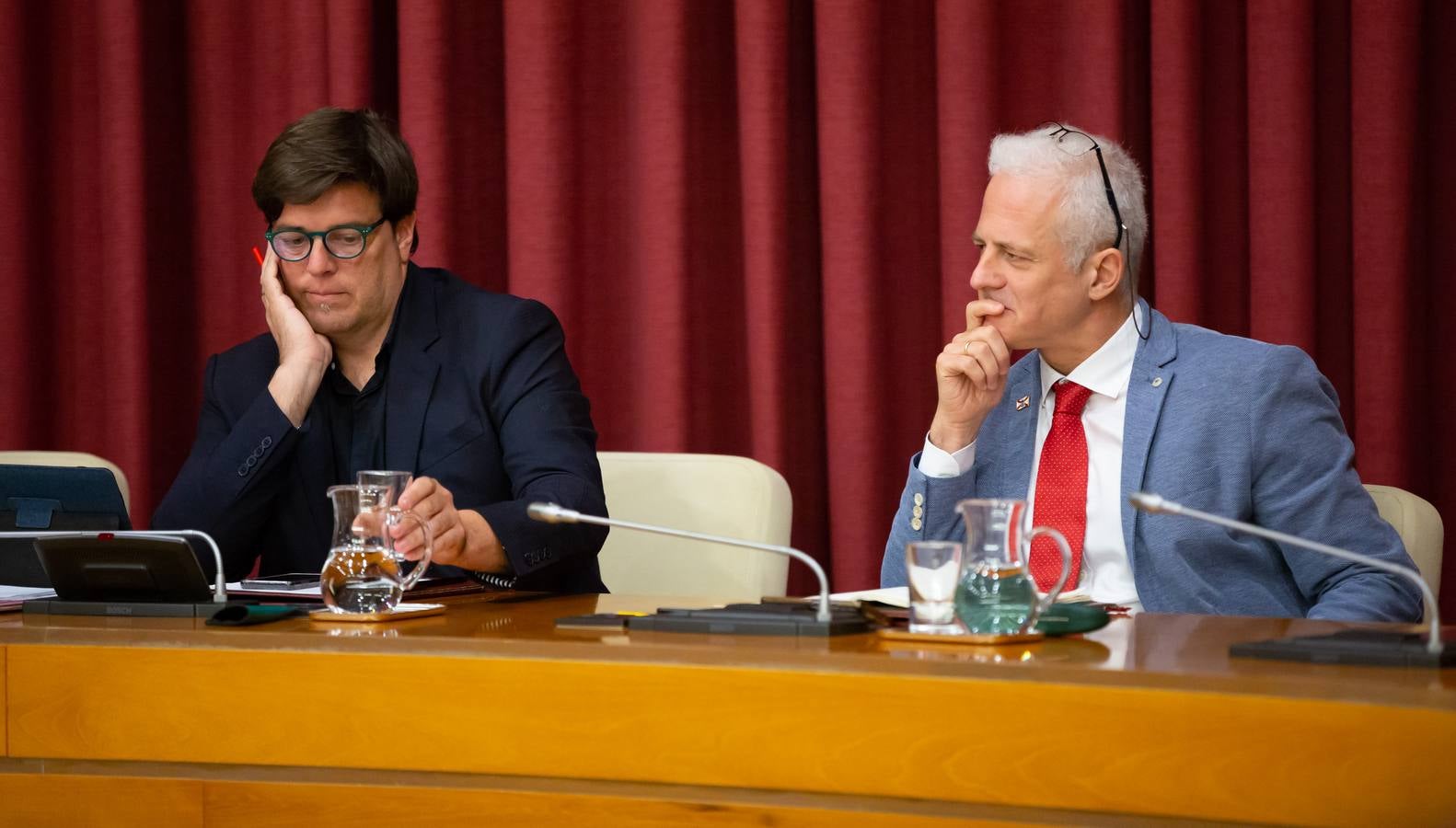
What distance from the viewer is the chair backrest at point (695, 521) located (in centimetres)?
246

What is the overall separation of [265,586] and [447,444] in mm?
486

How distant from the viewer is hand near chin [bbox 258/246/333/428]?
7.61ft

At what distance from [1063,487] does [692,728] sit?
1.04 metres

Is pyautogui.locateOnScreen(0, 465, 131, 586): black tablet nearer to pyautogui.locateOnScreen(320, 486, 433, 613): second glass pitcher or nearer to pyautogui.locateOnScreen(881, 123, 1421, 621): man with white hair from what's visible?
pyautogui.locateOnScreen(320, 486, 433, 613): second glass pitcher

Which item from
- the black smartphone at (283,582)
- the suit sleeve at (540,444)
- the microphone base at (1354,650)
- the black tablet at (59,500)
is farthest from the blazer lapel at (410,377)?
the microphone base at (1354,650)

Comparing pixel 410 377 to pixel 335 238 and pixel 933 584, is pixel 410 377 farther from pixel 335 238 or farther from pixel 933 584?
pixel 933 584

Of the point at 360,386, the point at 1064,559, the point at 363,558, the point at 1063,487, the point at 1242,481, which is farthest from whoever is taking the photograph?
the point at 360,386

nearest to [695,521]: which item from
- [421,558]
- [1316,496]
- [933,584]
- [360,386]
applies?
[360,386]

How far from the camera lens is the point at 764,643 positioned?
54.9 inches

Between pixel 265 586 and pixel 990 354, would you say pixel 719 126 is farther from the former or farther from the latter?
pixel 265 586

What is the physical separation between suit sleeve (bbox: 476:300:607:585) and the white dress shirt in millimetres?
503

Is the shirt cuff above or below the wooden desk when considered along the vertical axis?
above

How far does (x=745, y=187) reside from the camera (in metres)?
3.08

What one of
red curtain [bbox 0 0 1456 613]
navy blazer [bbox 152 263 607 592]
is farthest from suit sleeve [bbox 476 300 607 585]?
red curtain [bbox 0 0 1456 613]
